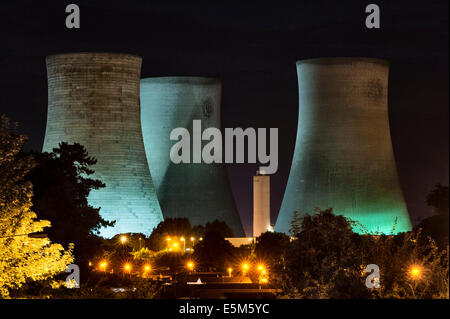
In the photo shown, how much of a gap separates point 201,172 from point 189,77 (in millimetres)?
5895

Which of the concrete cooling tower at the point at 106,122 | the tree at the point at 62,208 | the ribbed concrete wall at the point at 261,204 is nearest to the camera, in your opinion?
the tree at the point at 62,208

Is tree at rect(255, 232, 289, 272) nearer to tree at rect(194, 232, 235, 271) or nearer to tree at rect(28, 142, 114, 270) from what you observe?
tree at rect(194, 232, 235, 271)

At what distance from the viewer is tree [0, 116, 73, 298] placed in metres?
21.7

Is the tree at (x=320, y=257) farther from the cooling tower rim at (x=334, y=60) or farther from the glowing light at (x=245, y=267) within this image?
the cooling tower rim at (x=334, y=60)

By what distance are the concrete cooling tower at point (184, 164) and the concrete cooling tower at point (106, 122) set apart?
351 inches

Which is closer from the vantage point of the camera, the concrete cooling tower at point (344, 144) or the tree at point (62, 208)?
the tree at point (62, 208)

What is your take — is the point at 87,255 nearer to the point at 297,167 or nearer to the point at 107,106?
the point at 107,106

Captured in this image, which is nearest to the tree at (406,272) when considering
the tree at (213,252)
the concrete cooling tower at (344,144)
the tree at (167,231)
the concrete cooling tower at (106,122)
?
the tree at (213,252)

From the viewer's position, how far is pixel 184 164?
2537 inches

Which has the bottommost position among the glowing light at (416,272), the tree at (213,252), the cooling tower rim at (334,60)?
the glowing light at (416,272)

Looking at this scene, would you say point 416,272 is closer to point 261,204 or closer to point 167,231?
point 167,231

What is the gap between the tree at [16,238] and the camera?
21.7 meters

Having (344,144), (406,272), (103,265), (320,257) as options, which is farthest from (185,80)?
(406,272)

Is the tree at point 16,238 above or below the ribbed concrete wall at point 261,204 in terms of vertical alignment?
below
